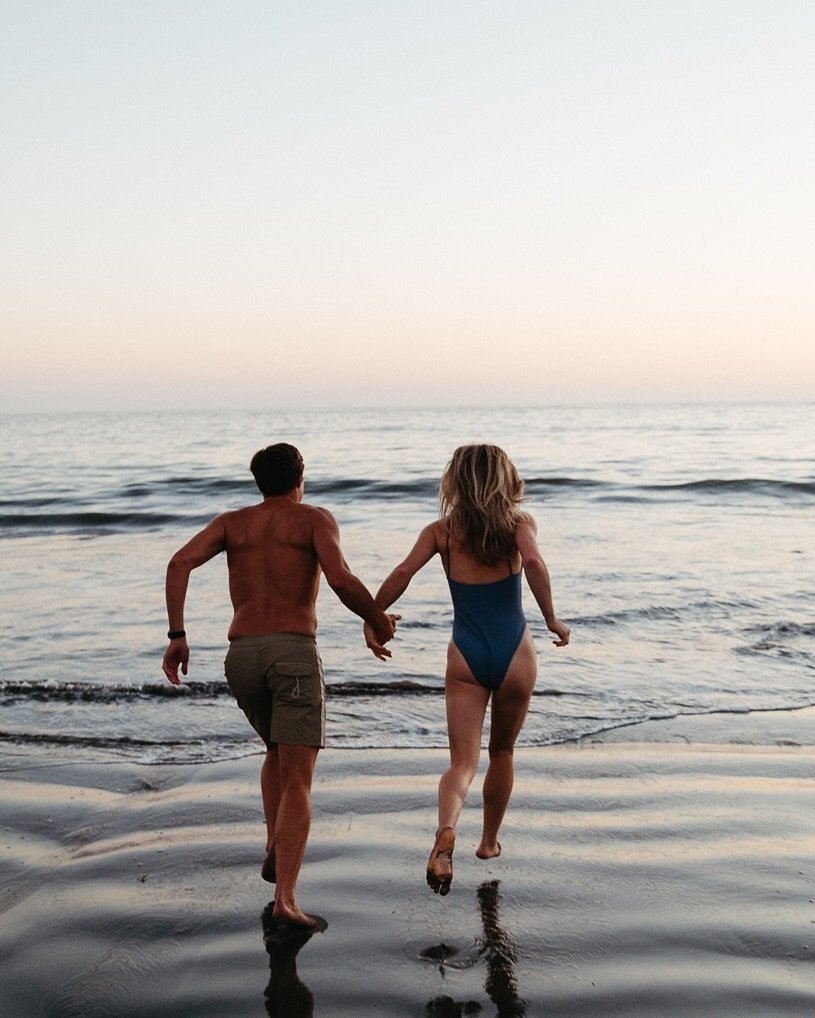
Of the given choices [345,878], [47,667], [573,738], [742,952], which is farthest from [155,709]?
[742,952]

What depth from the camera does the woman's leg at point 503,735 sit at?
4824 millimetres

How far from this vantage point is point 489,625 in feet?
15.9

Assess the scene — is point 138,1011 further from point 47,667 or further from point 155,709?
point 47,667

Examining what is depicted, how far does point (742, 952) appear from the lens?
382 centimetres

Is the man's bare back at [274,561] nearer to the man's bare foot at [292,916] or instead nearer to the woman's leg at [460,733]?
the woman's leg at [460,733]

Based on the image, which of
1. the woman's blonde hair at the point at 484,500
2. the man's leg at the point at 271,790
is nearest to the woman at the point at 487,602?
the woman's blonde hair at the point at 484,500

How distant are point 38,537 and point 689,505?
1623 centimetres

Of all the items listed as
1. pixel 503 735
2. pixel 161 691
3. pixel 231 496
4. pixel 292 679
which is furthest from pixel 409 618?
pixel 231 496

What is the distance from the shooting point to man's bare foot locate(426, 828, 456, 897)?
4.11 metres

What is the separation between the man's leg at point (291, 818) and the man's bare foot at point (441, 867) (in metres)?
0.54

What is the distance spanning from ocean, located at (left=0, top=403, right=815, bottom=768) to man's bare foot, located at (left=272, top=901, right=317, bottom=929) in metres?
2.81

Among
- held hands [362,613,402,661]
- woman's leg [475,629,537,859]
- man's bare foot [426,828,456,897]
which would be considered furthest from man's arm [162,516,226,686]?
woman's leg [475,629,537,859]

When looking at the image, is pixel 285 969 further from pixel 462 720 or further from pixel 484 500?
pixel 484 500

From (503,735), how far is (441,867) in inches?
34.9
